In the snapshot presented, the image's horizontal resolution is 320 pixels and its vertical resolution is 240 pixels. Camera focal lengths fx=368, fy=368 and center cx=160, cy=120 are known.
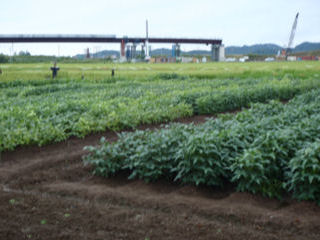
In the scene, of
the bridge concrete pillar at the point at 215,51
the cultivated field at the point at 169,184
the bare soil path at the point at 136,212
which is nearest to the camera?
the bare soil path at the point at 136,212

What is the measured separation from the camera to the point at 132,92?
14281mm

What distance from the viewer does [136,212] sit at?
4.41 metres

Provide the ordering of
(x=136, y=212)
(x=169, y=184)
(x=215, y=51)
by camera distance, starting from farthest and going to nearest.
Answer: (x=215, y=51)
(x=169, y=184)
(x=136, y=212)

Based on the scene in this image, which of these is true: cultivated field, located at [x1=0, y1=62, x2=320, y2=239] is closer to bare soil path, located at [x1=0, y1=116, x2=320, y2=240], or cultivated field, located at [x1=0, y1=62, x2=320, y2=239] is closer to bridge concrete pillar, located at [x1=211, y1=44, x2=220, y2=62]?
bare soil path, located at [x1=0, y1=116, x2=320, y2=240]

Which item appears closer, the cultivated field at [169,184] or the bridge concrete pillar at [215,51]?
the cultivated field at [169,184]

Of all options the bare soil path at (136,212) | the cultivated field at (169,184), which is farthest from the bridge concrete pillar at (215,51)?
the bare soil path at (136,212)

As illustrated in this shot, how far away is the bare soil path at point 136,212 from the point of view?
3.83 metres

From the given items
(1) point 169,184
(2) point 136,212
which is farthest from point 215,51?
(2) point 136,212

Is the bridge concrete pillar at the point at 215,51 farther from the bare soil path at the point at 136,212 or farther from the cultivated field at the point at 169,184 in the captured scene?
Answer: the bare soil path at the point at 136,212

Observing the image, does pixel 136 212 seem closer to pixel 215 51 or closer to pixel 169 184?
pixel 169 184

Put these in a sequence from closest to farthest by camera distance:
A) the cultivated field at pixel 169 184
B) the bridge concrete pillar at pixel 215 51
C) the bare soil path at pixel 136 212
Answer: the bare soil path at pixel 136 212, the cultivated field at pixel 169 184, the bridge concrete pillar at pixel 215 51

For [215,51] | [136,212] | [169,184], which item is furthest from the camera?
[215,51]

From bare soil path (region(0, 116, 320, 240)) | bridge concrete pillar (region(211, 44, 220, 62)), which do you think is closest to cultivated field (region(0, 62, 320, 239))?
bare soil path (region(0, 116, 320, 240))

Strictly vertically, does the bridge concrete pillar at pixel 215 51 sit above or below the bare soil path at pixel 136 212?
above
